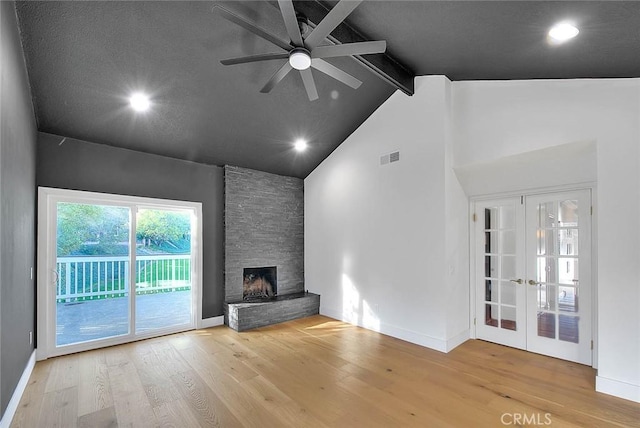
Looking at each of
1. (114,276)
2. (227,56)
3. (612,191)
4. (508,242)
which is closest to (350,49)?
(227,56)

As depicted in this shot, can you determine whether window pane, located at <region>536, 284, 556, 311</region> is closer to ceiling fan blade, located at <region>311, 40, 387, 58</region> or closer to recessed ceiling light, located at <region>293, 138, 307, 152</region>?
ceiling fan blade, located at <region>311, 40, 387, 58</region>

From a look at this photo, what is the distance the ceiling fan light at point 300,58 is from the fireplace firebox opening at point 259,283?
371 cm

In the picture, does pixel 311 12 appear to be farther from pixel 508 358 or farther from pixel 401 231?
pixel 508 358

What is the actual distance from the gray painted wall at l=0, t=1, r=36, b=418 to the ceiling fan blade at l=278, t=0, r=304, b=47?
1.85 m

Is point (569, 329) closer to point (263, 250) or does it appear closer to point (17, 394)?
point (263, 250)

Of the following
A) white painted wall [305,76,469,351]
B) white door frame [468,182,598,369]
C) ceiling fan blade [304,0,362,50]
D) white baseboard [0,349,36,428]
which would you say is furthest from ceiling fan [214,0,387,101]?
white baseboard [0,349,36,428]

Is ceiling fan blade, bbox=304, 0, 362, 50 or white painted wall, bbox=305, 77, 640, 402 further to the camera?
white painted wall, bbox=305, 77, 640, 402

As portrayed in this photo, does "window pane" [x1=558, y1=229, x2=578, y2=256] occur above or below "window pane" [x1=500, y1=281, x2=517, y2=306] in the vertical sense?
above

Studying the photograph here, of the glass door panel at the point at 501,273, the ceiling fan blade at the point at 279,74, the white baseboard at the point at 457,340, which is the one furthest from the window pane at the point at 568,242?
the ceiling fan blade at the point at 279,74

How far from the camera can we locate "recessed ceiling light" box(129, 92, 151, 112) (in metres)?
3.45

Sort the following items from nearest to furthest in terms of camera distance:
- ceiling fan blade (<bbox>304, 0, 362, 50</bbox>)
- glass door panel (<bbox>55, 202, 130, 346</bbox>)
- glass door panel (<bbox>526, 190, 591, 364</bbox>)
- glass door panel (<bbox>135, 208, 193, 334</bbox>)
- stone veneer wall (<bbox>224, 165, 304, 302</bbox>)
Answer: ceiling fan blade (<bbox>304, 0, 362, 50</bbox>) → glass door panel (<bbox>526, 190, 591, 364</bbox>) → glass door panel (<bbox>55, 202, 130, 346</bbox>) → glass door panel (<bbox>135, 208, 193, 334</bbox>) → stone veneer wall (<bbox>224, 165, 304, 302</bbox>)

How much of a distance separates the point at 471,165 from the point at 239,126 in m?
3.16

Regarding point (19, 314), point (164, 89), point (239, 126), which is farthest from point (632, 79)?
point (19, 314)

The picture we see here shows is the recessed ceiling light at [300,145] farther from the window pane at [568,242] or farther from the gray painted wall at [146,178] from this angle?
the window pane at [568,242]
